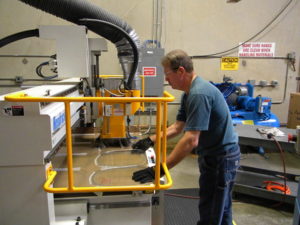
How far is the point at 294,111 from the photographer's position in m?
4.04

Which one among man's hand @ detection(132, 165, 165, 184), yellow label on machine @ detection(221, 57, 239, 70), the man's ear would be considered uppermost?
yellow label on machine @ detection(221, 57, 239, 70)

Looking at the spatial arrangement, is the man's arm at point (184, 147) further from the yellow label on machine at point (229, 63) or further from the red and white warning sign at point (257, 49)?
the red and white warning sign at point (257, 49)

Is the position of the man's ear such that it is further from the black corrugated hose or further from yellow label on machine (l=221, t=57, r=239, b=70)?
yellow label on machine (l=221, t=57, r=239, b=70)

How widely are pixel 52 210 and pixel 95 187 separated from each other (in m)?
0.34

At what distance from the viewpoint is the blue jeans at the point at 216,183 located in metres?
1.60

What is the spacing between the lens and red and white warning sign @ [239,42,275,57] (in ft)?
13.4

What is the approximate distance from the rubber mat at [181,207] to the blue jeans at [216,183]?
0.67 m

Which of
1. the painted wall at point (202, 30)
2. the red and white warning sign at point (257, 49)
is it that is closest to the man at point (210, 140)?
the painted wall at point (202, 30)

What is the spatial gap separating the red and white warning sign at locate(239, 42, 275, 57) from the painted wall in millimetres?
78

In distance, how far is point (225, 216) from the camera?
179 centimetres

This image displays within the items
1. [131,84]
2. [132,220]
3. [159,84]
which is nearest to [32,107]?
[131,84]

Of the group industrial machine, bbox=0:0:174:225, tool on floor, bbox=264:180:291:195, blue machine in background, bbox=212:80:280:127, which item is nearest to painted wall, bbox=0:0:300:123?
blue machine in background, bbox=212:80:280:127

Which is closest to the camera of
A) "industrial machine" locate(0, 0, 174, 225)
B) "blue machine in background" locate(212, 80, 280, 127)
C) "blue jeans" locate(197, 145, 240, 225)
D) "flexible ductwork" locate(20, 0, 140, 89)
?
"industrial machine" locate(0, 0, 174, 225)

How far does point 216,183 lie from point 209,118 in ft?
1.50
